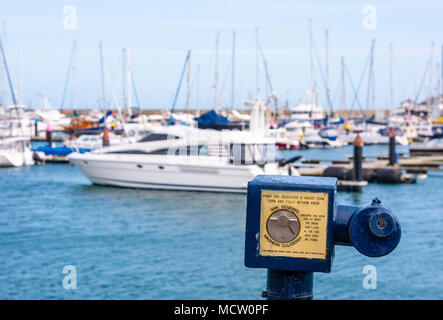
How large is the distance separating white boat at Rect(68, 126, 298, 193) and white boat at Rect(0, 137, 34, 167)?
45.8 feet

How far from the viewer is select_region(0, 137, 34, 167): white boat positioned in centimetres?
4031

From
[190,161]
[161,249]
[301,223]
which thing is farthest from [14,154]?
[301,223]

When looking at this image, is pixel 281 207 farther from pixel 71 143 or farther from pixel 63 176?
pixel 71 143

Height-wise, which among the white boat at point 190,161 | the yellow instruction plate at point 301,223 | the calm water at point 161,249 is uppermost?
the yellow instruction plate at point 301,223

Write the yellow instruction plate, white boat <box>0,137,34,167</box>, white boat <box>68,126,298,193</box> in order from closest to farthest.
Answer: the yellow instruction plate < white boat <box>68,126,298,193</box> < white boat <box>0,137,34,167</box>

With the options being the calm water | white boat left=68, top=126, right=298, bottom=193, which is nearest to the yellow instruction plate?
the calm water

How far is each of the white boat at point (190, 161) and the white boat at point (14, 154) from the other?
14.0m

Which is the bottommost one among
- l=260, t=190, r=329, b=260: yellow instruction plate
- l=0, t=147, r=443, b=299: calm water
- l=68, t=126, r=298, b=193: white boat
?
l=0, t=147, r=443, b=299: calm water

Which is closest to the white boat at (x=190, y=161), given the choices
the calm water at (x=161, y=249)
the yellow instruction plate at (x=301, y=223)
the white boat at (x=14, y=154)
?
the calm water at (x=161, y=249)

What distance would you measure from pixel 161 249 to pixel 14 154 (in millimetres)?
26008

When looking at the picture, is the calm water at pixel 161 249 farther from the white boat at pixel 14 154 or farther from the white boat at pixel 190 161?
the white boat at pixel 14 154

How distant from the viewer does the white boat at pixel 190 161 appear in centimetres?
2539

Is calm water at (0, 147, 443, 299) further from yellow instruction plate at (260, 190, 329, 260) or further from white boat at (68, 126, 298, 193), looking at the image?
yellow instruction plate at (260, 190, 329, 260)

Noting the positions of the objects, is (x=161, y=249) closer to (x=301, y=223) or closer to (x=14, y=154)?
(x=301, y=223)
